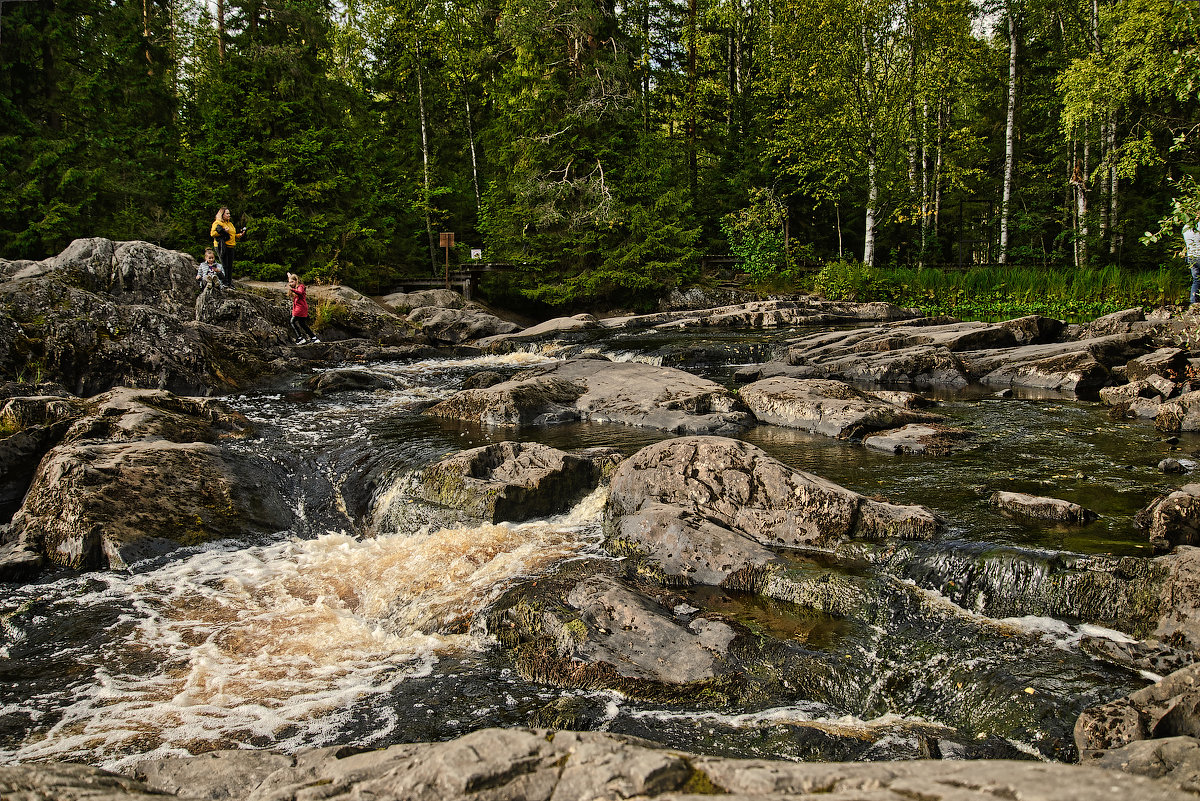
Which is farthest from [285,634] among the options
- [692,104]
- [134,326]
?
[692,104]

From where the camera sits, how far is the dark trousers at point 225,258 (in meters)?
18.0

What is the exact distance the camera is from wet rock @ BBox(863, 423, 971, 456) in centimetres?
830

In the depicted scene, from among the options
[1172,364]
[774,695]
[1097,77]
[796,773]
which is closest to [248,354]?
[774,695]

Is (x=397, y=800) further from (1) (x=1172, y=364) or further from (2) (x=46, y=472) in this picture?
(1) (x=1172, y=364)

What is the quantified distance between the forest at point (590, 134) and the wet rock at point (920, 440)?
14.9 metres

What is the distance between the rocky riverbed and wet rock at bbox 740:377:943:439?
2.2 inches

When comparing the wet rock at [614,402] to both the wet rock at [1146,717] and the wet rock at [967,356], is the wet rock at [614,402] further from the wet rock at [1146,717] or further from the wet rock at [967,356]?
the wet rock at [1146,717]

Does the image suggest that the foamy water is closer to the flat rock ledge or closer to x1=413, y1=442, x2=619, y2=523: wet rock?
x1=413, y1=442, x2=619, y2=523: wet rock

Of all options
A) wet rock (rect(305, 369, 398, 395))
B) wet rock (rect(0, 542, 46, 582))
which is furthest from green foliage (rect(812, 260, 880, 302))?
wet rock (rect(0, 542, 46, 582))

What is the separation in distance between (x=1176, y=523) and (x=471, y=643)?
211 inches

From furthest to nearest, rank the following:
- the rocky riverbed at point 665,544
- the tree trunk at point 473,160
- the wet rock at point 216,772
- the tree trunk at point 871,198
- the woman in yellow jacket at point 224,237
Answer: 1. the tree trunk at point 473,160
2. the tree trunk at point 871,198
3. the woman in yellow jacket at point 224,237
4. the wet rock at point 216,772
5. the rocky riverbed at point 665,544

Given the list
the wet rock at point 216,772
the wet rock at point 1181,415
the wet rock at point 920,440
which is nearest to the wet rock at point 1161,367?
the wet rock at point 1181,415

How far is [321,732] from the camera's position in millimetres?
3930

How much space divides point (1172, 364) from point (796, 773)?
507 inches
